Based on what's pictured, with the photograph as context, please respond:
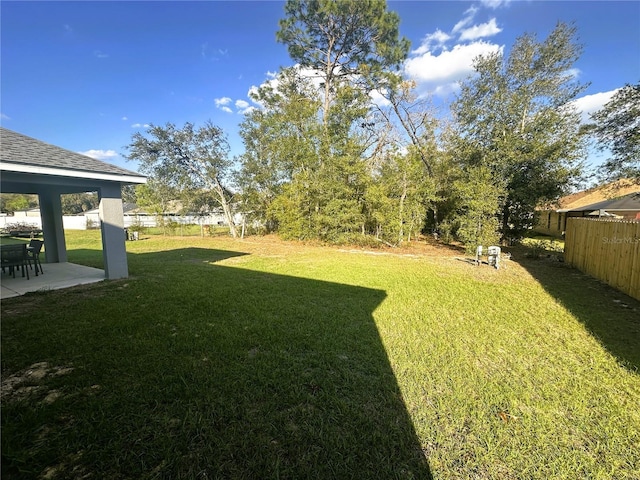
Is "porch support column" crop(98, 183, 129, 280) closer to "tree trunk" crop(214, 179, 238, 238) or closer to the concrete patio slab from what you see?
the concrete patio slab

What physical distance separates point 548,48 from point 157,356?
17.0 m

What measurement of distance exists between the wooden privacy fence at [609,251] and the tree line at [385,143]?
2.16 meters

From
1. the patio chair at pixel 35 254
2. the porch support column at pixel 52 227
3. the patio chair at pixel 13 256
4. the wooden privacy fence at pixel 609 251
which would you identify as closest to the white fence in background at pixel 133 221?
the porch support column at pixel 52 227

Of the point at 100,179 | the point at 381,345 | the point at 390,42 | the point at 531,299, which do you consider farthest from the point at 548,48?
the point at 100,179

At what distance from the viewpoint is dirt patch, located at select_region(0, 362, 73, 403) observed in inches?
85.9

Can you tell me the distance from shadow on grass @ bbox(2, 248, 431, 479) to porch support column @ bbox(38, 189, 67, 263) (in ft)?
16.5

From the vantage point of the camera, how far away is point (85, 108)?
10.8 metres

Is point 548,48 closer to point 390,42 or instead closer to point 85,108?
point 390,42

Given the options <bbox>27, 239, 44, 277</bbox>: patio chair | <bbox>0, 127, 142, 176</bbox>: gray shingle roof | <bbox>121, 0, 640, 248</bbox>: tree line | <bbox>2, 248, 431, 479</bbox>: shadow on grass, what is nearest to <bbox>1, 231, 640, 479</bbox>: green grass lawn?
<bbox>2, 248, 431, 479</bbox>: shadow on grass

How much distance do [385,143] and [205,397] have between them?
15.6 metres

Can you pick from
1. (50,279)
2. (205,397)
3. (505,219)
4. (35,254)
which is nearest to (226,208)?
(35,254)

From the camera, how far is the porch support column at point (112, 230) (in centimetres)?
570

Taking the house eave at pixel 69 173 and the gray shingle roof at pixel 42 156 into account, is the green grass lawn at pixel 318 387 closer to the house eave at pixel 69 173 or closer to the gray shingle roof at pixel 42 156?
the house eave at pixel 69 173

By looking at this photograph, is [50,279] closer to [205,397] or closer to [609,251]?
[205,397]
